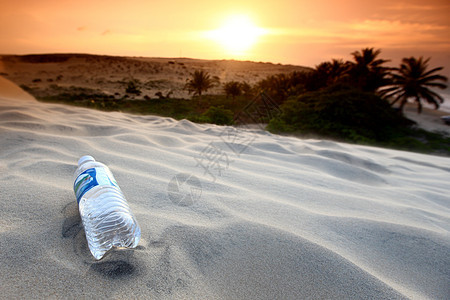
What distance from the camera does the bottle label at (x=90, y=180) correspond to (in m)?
1.13

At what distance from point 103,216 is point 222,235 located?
506 mm

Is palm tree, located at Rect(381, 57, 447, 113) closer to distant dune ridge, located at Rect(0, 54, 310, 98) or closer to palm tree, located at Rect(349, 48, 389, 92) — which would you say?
palm tree, located at Rect(349, 48, 389, 92)

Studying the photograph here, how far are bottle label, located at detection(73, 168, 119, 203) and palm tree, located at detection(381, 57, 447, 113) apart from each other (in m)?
26.5

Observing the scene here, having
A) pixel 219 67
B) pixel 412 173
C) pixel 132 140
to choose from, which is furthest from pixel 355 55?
pixel 219 67

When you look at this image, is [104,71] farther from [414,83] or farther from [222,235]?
[222,235]

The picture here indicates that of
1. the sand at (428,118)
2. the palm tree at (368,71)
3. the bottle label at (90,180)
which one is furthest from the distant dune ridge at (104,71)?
the bottle label at (90,180)

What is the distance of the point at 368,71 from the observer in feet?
76.7

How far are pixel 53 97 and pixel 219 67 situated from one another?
124 feet

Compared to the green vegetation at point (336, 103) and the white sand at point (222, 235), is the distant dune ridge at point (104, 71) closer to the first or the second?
the green vegetation at point (336, 103)

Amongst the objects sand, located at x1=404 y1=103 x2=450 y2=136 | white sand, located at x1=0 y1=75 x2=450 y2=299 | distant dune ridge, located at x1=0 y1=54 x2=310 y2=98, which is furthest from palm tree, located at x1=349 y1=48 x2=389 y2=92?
white sand, located at x1=0 y1=75 x2=450 y2=299

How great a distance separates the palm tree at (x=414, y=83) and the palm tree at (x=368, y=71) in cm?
97

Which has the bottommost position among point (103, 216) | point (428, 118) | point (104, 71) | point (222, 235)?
point (428, 118)

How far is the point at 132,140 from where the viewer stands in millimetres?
2760

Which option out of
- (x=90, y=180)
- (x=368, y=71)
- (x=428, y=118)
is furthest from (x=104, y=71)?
(x=90, y=180)
